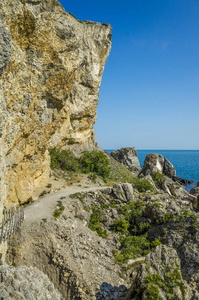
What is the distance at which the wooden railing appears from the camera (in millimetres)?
15012

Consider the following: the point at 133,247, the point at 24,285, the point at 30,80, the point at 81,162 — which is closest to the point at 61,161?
the point at 81,162

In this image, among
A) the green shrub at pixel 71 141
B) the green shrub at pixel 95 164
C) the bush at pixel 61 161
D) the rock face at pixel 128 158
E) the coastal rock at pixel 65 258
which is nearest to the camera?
the coastal rock at pixel 65 258

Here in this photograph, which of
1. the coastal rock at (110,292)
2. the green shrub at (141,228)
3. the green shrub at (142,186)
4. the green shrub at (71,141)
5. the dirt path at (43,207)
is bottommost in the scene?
the coastal rock at (110,292)

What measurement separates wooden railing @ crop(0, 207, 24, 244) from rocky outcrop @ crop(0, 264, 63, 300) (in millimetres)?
6780

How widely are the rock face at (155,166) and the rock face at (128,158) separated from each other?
14.5ft

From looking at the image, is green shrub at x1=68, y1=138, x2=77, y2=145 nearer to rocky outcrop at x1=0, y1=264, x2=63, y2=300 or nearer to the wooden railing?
the wooden railing

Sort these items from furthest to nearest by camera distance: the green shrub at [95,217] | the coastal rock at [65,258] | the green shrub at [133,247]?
the green shrub at [95,217] → the green shrub at [133,247] → the coastal rock at [65,258]

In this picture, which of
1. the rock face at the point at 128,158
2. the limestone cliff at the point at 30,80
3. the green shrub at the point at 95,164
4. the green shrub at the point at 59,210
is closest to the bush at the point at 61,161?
the green shrub at the point at 95,164

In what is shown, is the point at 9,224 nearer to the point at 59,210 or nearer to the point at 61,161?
the point at 59,210

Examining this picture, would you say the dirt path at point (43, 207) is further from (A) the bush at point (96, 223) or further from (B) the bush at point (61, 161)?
(B) the bush at point (61, 161)

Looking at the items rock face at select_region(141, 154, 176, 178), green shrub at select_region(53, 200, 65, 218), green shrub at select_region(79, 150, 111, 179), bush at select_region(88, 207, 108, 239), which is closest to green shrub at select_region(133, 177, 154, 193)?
green shrub at select_region(79, 150, 111, 179)

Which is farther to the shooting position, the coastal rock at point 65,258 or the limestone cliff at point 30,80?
the limestone cliff at point 30,80

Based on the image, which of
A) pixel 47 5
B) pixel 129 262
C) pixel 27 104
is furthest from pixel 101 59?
pixel 129 262

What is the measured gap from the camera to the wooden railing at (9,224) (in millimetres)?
15012
